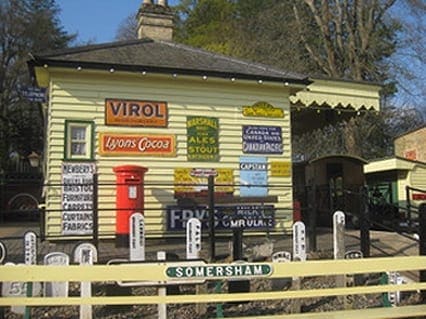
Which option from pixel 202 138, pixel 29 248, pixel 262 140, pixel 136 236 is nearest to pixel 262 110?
pixel 262 140

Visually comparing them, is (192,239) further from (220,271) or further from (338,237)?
(220,271)

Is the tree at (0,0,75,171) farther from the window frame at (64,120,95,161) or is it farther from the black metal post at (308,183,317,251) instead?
the black metal post at (308,183,317,251)

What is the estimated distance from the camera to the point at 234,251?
29.1 feet

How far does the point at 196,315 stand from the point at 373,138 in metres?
30.0

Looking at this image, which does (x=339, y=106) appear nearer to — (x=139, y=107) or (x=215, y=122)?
(x=215, y=122)

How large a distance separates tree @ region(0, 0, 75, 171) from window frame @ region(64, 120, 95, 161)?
27752mm

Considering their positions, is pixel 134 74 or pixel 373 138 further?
pixel 373 138

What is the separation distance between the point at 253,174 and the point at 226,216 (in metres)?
1.30

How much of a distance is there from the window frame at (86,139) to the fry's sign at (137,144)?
0.20 m

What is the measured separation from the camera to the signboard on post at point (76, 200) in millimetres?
11398

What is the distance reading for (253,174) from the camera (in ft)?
42.0

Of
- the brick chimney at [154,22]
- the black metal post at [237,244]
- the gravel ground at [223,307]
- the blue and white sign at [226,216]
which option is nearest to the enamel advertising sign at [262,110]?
the blue and white sign at [226,216]

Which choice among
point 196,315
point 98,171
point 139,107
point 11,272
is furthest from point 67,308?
point 139,107

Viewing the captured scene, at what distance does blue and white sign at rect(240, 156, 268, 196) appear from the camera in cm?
1270
